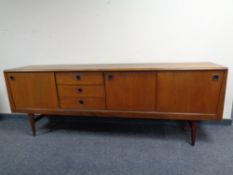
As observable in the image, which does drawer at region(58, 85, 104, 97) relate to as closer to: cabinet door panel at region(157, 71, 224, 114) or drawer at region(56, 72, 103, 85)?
drawer at region(56, 72, 103, 85)

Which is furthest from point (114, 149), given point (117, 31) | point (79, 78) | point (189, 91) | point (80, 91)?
point (117, 31)

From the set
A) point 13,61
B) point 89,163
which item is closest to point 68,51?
point 13,61

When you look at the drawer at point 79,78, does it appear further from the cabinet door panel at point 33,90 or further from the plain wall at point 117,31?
the plain wall at point 117,31

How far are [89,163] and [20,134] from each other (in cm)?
110

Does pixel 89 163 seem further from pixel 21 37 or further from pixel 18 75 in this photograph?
pixel 21 37

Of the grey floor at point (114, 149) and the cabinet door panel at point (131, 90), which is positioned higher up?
the cabinet door panel at point (131, 90)

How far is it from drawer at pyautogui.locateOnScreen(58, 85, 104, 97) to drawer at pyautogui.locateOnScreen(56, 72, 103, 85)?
53mm

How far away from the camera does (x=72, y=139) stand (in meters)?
1.94

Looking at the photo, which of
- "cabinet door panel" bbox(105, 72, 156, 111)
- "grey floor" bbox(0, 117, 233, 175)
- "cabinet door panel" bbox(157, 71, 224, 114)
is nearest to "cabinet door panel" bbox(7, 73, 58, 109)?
"grey floor" bbox(0, 117, 233, 175)

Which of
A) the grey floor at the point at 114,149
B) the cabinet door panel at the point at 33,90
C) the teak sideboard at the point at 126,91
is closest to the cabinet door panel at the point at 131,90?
the teak sideboard at the point at 126,91

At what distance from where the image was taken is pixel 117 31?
1966mm

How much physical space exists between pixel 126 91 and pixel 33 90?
3.31 ft

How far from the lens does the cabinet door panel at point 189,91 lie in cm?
147

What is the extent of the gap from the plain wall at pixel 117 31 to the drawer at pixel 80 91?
1.67ft
